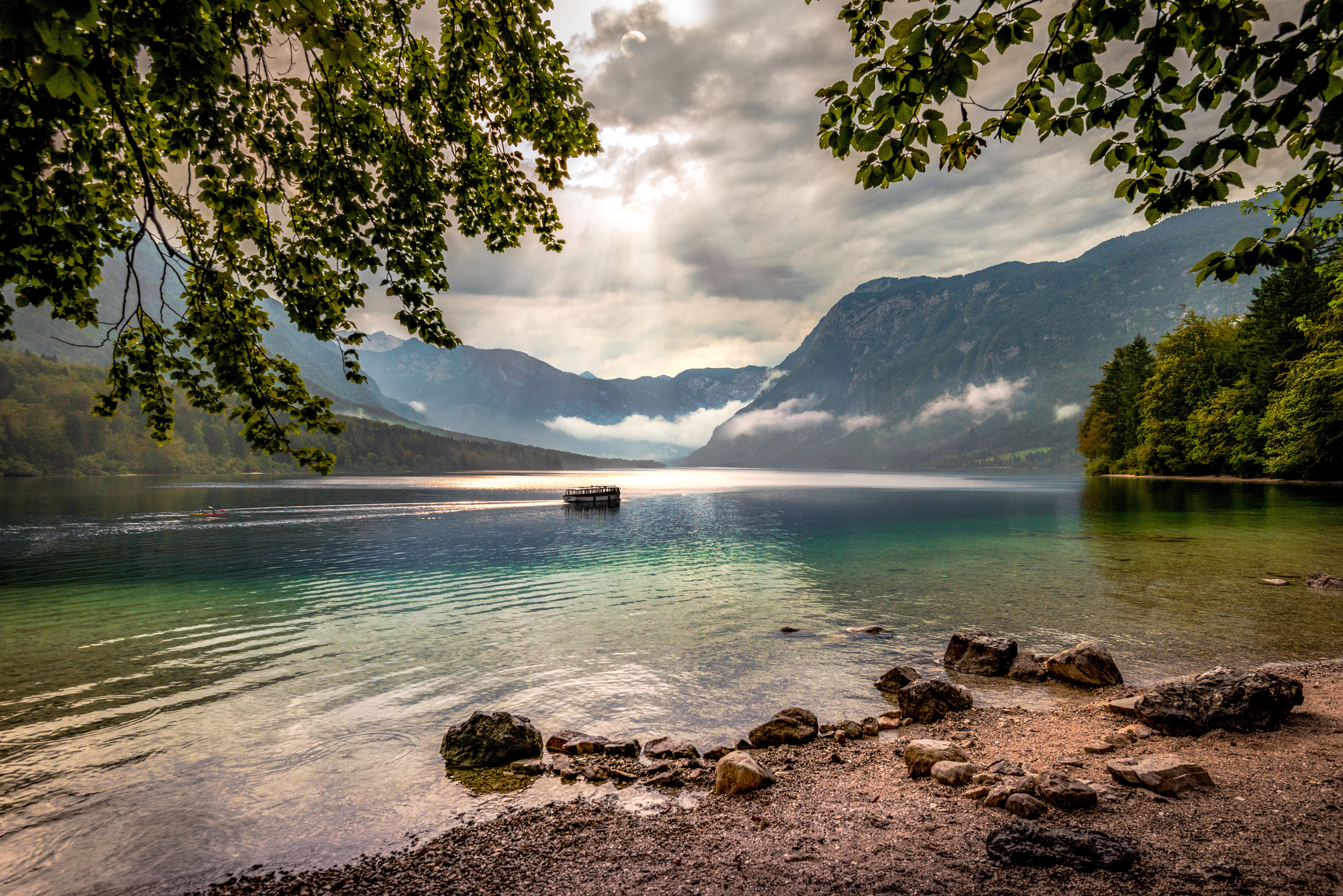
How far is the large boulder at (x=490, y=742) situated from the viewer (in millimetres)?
10820

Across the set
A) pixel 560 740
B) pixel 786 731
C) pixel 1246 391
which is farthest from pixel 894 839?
pixel 1246 391

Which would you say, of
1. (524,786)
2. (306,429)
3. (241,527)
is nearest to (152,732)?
(524,786)

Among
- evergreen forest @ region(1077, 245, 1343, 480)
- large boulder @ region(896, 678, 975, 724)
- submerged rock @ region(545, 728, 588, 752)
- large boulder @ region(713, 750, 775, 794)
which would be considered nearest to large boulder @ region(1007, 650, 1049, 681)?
large boulder @ region(896, 678, 975, 724)

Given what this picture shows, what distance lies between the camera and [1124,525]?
48938mm

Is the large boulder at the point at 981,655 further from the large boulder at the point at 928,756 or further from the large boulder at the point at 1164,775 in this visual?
the large boulder at the point at 1164,775

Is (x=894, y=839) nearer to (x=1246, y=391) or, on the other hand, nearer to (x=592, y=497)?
(x=592, y=497)

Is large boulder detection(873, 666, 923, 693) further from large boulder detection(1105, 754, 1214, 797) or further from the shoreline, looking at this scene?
the shoreline

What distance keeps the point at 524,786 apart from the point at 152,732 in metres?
9.93

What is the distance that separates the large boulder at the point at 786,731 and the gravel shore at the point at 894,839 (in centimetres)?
110

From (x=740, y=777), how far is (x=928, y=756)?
130 inches

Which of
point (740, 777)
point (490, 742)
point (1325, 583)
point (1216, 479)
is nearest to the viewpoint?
point (740, 777)

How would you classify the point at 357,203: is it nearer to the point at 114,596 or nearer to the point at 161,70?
the point at 161,70

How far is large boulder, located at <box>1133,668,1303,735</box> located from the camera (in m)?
9.66

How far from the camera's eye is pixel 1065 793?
23.7 ft
